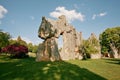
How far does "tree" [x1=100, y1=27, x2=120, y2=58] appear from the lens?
202 ft

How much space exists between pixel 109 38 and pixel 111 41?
1478 mm

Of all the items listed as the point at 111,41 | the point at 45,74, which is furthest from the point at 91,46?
the point at 45,74

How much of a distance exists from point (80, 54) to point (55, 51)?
16.6 m

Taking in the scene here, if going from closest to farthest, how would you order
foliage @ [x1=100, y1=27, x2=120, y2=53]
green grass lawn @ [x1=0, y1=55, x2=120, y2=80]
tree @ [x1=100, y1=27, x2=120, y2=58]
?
green grass lawn @ [x1=0, y1=55, x2=120, y2=80], tree @ [x1=100, y1=27, x2=120, y2=58], foliage @ [x1=100, y1=27, x2=120, y2=53]

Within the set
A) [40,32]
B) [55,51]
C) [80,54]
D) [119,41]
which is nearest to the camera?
[55,51]

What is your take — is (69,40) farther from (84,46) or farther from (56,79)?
(56,79)

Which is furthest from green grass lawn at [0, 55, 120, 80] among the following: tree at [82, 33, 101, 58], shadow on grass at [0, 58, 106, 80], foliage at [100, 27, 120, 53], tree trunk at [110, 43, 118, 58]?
foliage at [100, 27, 120, 53]

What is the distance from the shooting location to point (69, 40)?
36875mm

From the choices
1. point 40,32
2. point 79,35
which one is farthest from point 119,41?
point 40,32

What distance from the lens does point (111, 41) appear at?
6400 cm

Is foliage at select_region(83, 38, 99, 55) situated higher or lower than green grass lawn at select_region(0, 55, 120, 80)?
higher

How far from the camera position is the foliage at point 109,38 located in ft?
203

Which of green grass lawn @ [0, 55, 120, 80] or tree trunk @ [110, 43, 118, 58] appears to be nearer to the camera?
green grass lawn @ [0, 55, 120, 80]

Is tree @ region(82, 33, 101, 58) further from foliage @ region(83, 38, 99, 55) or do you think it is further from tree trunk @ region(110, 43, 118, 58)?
tree trunk @ region(110, 43, 118, 58)
